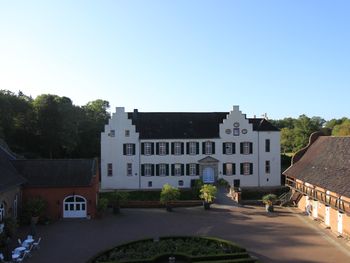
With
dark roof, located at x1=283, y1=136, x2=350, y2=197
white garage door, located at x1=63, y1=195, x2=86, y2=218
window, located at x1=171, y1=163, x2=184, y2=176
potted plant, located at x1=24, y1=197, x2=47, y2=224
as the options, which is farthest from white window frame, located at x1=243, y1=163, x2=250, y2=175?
potted plant, located at x1=24, y1=197, x2=47, y2=224

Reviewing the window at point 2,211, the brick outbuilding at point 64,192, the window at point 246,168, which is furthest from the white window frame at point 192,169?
the window at point 2,211

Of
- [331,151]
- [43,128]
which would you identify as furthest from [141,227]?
[43,128]

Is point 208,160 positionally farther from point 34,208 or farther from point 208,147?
point 34,208

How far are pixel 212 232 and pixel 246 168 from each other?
21.5 metres

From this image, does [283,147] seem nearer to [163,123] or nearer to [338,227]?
[163,123]

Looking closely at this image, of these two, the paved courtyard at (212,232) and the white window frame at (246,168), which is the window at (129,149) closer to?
the paved courtyard at (212,232)

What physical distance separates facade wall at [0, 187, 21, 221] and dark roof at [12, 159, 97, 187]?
180cm

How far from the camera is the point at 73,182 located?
33.3 m

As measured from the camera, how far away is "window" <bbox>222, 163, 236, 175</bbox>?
1909 inches

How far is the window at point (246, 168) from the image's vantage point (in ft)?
160

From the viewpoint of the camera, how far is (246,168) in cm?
4869

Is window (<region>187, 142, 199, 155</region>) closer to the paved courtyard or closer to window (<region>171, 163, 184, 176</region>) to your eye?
window (<region>171, 163, 184, 176</region>)

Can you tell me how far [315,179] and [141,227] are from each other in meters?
13.8

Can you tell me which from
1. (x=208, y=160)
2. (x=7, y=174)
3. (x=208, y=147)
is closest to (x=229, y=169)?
(x=208, y=160)
